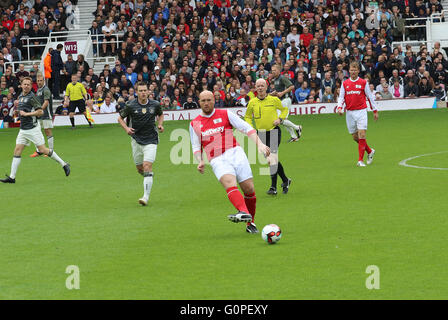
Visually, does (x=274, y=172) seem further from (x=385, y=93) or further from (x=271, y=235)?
(x=385, y=93)

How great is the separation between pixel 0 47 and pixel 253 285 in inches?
1353

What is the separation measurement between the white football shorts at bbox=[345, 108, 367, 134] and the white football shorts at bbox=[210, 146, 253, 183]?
798cm

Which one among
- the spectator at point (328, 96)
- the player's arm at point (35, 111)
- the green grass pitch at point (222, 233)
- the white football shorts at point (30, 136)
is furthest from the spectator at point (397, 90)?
the player's arm at point (35, 111)

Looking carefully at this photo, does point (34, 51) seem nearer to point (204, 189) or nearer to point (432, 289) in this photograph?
point (204, 189)

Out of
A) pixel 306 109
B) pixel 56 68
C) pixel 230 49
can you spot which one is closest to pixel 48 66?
pixel 56 68

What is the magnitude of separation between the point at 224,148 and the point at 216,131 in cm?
28

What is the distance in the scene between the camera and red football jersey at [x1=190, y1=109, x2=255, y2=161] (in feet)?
39.4

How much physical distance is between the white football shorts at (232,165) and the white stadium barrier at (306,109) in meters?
21.0

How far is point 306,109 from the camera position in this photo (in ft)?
111

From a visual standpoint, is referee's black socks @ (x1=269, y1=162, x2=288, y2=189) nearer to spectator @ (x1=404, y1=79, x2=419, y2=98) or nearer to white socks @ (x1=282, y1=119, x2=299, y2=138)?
white socks @ (x1=282, y1=119, x2=299, y2=138)

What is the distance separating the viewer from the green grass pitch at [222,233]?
28.9 feet

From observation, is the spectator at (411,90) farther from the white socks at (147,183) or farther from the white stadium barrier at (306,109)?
the white socks at (147,183)

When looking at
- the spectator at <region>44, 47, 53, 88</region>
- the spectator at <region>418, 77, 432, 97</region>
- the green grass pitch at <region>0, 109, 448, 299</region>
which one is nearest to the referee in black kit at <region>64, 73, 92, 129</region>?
the spectator at <region>44, 47, 53, 88</region>

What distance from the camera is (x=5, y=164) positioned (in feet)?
75.8
